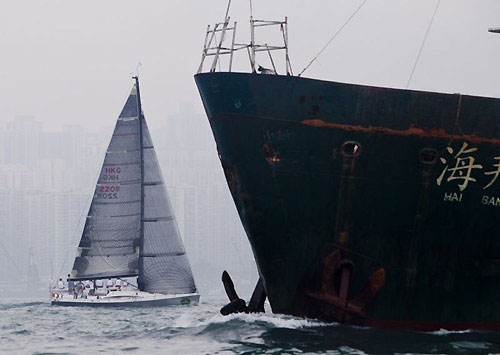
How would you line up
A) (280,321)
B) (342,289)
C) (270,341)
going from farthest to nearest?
(280,321)
(342,289)
(270,341)

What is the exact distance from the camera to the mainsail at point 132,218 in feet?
242

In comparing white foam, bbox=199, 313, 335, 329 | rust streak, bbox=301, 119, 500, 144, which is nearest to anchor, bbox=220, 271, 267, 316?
white foam, bbox=199, 313, 335, 329

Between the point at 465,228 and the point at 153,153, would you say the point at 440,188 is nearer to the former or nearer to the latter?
the point at 465,228

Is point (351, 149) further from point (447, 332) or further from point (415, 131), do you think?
point (447, 332)

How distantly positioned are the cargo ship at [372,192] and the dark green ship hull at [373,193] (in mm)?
22

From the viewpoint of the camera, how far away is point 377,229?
Answer: 2116 centimetres

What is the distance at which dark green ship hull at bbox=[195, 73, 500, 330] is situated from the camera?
20781mm

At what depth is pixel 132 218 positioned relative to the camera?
242 ft

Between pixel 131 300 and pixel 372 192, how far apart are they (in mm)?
53390

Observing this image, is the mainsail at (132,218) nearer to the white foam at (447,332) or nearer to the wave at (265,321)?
the wave at (265,321)

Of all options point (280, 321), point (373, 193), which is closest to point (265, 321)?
point (280, 321)

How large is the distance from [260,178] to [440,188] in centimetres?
388

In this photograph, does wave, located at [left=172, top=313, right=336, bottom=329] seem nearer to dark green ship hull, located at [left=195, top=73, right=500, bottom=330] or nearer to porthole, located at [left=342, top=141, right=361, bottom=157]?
dark green ship hull, located at [left=195, top=73, right=500, bottom=330]

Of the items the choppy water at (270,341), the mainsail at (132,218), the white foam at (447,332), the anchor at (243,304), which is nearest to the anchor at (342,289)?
the choppy water at (270,341)
